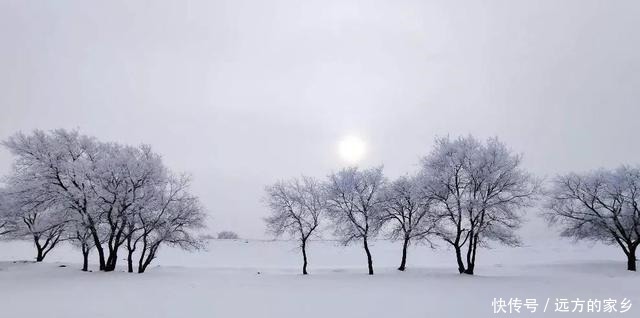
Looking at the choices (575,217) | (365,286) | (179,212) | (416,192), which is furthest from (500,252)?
(179,212)

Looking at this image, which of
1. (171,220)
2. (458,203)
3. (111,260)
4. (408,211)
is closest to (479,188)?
(458,203)

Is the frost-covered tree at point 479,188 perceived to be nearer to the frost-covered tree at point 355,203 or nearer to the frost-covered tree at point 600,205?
the frost-covered tree at point 355,203

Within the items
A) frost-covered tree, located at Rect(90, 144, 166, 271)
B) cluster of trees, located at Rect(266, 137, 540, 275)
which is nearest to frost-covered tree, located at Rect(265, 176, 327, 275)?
cluster of trees, located at Rect(266, 137, 540, 275)

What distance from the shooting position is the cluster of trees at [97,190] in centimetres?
2708

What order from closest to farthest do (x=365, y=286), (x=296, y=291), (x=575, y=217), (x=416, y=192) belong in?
(x=296, y=291) → (x=365, y=286) → (x=416, y=192) → (x=575, y=217)

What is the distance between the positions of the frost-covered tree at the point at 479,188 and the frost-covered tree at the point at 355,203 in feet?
17.6

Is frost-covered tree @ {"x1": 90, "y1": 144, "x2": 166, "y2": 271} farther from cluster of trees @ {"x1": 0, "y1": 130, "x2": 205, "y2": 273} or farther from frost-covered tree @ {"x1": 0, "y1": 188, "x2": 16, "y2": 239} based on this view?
frost-covered tree @ {"x1": 0, "y1": 188, "x2": 16, "y2": 239}

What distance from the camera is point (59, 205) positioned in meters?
28.3

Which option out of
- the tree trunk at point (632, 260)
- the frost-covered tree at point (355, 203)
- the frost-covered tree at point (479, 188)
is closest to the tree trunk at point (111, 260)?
the frost-covered tree at point (355, 203)

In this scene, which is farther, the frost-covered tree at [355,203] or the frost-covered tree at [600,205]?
the frost-covered tree at [600,205]

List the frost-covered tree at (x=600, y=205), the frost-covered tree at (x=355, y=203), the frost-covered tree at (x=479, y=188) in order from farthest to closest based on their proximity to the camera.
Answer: the frost-covered tree at (x=600, y=205)
the frost-covered tree at (x=355, y=203)
the frost-covered tree at (x=479, y=188)

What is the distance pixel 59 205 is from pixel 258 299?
2117cm

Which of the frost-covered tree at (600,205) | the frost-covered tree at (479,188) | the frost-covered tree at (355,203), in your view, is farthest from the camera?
the frost-covered tree at (600,205)

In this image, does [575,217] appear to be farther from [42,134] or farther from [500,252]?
[42,134]
